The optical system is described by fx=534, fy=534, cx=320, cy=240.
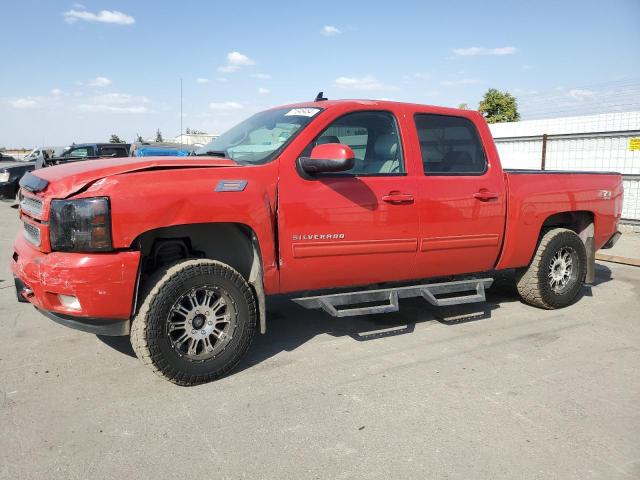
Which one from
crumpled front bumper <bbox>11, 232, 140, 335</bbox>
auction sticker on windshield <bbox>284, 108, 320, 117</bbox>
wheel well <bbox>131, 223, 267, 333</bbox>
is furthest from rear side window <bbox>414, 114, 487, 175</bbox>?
crumpled front bumper <bbox>11, 232, 140, 335</bbox>

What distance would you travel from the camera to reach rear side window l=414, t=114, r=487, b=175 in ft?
14.7

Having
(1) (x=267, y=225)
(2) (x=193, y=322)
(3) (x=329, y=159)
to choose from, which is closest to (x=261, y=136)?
(3) (x=329, y=159)

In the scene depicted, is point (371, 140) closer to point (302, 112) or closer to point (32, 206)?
point (302, 112)

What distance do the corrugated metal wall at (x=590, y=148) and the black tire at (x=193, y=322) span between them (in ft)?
33.5

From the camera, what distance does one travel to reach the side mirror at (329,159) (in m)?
3.59

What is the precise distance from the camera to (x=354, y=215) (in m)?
3.94

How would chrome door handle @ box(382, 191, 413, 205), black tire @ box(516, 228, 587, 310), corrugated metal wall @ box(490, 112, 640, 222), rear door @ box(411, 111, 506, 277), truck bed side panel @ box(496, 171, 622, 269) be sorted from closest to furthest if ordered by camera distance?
chrome door handle @ box(382, 191, 413, 205), rear door @ box(411, 111, 506, 277), truck bed side panel @ box(496, 171, 622, 269), black tire @ box(516, 228, 587, 310), corrugated metal wall @ box(490, 112, 640, 222)

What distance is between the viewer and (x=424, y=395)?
134 inches

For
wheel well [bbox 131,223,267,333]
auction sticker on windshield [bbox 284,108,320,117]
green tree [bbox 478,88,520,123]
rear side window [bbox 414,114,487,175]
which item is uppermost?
green tree [bbox 478,88,520,123]

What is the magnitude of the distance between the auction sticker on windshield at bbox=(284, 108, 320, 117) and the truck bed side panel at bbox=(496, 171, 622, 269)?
6.31 feet

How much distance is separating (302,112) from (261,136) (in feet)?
1.23

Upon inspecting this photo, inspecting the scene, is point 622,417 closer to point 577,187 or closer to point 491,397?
point 491,397

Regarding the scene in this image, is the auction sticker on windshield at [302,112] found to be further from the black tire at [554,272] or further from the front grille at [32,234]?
the black tire at [554,272]

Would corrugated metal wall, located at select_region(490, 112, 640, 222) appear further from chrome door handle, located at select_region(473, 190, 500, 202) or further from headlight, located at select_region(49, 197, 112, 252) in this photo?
headlight, located at select_region(49, 197, 112, 252)
